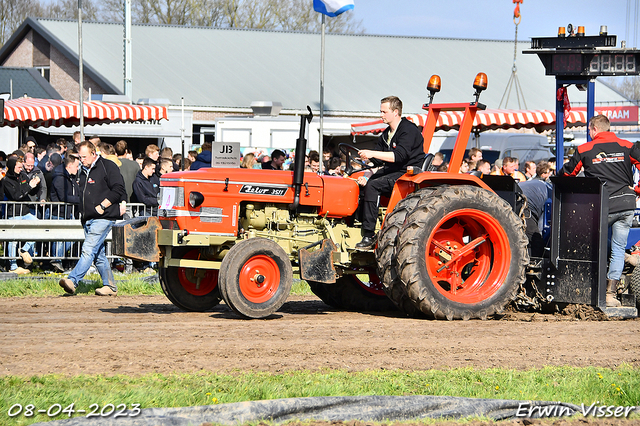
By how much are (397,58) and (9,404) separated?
31.5 m

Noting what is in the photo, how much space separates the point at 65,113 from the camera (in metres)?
17.3

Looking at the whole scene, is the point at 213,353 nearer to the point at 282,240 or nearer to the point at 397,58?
the point at 282,240

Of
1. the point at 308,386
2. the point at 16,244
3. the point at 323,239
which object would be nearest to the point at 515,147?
the point at 16,244

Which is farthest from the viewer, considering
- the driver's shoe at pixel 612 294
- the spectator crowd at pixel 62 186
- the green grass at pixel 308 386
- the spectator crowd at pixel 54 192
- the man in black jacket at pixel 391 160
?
the spectator crowd at pixel 54 192

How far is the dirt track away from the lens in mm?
5316

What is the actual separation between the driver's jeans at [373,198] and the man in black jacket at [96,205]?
364 centimetres

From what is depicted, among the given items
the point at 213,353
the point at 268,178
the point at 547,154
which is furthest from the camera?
the point at 547,154

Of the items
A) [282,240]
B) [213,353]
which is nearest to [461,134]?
[282,240]

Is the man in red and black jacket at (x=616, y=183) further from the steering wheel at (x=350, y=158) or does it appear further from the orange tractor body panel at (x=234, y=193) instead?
the orange tractor body panel at (x=234, y=193)

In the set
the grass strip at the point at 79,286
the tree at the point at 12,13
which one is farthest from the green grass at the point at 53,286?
the tree at the point at 12,13

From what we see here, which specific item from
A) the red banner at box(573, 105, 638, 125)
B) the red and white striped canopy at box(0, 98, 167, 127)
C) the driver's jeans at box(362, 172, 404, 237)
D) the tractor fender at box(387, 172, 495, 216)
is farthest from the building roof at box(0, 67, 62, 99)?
the tractor fender at box(387, 172, 495, 216)

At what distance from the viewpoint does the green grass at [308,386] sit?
4.28 m

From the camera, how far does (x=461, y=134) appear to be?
25.2ft

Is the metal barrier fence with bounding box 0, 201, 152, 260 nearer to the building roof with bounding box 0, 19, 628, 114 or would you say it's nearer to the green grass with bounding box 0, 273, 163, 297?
the green grass with bounding box 0, 273, 163, 297
